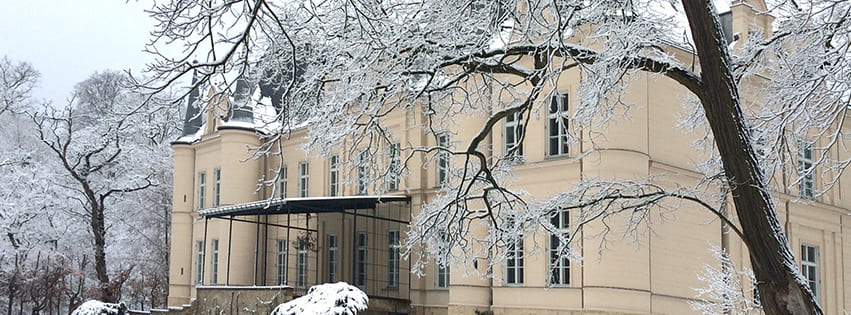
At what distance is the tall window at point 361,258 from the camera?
2519 cm

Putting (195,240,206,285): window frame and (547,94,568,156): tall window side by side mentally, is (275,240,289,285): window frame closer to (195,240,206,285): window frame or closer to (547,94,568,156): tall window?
(195,240,206,285): window frame

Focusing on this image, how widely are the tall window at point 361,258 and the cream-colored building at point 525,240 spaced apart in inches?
2.1

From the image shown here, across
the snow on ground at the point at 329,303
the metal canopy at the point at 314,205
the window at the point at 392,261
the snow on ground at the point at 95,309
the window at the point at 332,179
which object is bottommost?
the snow on ground at the point at 95,309

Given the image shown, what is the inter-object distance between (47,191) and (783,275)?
3392 cm

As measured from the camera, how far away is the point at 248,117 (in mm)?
28828

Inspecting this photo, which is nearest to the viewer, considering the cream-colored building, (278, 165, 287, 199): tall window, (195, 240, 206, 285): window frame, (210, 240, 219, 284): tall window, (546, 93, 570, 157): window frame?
the cream-colored building

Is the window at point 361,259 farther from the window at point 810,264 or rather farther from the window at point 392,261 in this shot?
the window at point 810,264

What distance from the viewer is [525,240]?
18.4m

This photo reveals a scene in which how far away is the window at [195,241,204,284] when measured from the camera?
100 feet

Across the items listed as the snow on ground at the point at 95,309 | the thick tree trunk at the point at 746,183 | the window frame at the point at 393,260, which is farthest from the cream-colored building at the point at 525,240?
the thick tree trunk at the point at 746,183

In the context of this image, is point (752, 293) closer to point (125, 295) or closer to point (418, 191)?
point (418, 191)

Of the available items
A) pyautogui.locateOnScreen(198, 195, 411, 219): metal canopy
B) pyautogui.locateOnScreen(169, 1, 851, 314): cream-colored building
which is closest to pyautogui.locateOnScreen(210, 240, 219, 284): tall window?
pyautogui.locateOnScreen(169, 1, 851, 314): cream-colored building

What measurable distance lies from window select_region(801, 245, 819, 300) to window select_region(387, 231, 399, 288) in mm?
9515

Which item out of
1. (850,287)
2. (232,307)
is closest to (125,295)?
(232,307)
